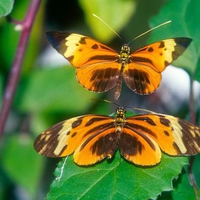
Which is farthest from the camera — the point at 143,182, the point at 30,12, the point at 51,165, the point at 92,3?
the point at 51,165

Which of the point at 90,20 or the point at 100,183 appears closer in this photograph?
the point at 100,183

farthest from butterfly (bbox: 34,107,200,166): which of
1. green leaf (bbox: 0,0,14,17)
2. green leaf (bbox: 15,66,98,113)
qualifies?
green leaf (bbox: 15,66,98,113)

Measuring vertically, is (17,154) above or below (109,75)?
below

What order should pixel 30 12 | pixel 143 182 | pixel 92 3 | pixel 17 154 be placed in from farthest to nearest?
pixel 17 154 → pixel 92 3 → pixel 30 12 → pixel 143 182

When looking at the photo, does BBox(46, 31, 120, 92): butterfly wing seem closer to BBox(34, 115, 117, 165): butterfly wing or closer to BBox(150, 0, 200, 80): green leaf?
BBox(34, 115, 117, 165): butterfly wing

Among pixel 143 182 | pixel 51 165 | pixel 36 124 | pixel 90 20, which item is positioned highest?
pixel 90 20

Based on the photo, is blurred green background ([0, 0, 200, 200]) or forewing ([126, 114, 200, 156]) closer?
forewing ([126, 114, 200, 156])

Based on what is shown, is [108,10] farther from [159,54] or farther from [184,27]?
[159,54]

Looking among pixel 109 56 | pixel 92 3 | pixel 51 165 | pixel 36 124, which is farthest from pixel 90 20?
pixel 109 56

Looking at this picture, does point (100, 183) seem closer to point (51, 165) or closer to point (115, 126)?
point (115, 126)
